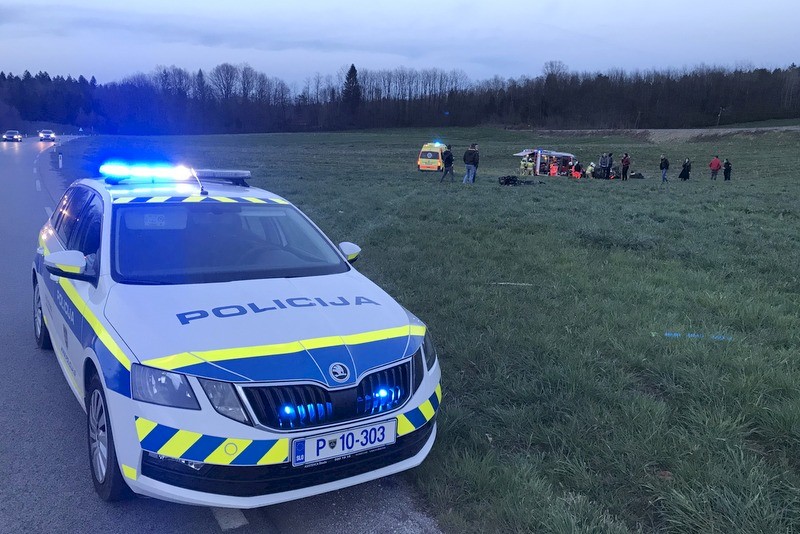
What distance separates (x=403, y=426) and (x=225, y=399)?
90 centimetres


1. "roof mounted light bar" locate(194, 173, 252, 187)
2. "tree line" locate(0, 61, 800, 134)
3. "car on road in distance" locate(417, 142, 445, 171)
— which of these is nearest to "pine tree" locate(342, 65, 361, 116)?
"tree line" locate(0, 61, 800, 134)

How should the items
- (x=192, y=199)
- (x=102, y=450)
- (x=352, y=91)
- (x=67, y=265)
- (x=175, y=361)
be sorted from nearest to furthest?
(x=175, y=361), (x=102, y=450), (x=67, y=265), (x=192, y=199), (x=352, y=91)

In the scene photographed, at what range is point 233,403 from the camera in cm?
258

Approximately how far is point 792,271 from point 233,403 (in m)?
7.48

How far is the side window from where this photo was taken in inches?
181

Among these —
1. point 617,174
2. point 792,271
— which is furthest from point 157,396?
point 617,174

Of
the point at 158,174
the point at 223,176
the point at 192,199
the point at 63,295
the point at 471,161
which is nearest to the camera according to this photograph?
the point at 63,295

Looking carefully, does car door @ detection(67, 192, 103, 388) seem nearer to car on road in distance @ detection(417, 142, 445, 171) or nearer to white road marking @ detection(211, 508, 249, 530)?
white road marking @ detection(211, 508, 249, 530)

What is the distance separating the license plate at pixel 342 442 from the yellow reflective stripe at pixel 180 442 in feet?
1.43

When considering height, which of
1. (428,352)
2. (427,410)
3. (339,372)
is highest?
(339,372)

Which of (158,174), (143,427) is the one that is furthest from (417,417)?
(158,174)

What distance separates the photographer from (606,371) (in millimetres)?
4379

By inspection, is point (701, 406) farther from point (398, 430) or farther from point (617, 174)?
point (617, 174)

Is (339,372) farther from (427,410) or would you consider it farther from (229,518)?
(229,518)
